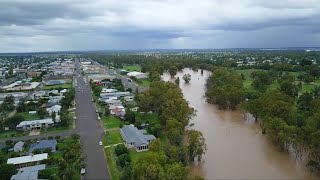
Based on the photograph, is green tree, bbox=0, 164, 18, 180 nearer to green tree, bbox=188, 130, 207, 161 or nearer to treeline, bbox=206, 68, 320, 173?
green tree, bbox=188, 130, 207, 161

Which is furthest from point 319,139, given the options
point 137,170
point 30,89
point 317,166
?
point 30,89

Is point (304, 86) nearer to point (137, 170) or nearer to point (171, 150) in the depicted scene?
point (171, 150)

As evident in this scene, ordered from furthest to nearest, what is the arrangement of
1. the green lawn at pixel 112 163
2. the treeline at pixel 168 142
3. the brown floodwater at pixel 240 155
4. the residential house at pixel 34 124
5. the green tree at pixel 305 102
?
the green tree at pixel 305 102, the residential house at pixel 34 124, the brown floodwater at pixel 240 155, the green lawn at pixel 112 163, the treeline at pixel 168 142

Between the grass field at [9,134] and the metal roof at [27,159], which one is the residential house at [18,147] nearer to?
the metal roof at [27,159]

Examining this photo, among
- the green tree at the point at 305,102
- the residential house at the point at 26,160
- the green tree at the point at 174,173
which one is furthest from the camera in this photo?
the green tree at the point at 305,102

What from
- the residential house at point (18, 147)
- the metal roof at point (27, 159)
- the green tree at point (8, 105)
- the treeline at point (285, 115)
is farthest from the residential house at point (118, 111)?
the green tree at point (8, 105)

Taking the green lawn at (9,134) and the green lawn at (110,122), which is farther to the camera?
the green lawn at (110,122)
